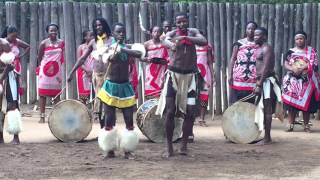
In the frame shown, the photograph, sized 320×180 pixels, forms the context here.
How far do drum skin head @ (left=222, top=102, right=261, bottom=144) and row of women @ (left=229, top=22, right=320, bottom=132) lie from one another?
0.83 metres

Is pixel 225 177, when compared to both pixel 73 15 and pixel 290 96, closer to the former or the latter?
pixel 290 96

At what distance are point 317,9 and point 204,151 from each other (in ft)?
16.7

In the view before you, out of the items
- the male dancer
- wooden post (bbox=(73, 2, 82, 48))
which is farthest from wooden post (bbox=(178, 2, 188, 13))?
the male dancer

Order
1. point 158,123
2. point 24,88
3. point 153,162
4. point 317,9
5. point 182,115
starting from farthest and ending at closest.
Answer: point 24,88, point 317,9, point 158,123, point 182,115, point 153,162

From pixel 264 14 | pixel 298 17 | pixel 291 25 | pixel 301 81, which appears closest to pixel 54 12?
pixel 264 14

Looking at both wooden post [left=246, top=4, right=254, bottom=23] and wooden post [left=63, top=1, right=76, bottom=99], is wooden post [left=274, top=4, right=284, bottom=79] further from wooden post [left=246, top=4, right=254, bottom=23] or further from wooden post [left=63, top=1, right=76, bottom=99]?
wooden post [left=63, top=1, right=76, bottom=99]

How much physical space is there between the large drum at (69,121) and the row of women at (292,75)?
8.03 ft

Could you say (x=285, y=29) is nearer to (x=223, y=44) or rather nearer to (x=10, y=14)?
(x=223, y=44)

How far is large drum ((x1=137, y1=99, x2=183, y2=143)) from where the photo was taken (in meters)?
11.0

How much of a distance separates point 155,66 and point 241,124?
2301 mm

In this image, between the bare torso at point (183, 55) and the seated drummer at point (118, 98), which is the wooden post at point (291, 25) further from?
the seated drummer at point (118, 98)

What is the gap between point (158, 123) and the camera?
11094 mm

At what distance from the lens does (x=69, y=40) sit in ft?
49.5

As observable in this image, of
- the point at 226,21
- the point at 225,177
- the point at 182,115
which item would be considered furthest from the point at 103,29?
the point at 226,21
